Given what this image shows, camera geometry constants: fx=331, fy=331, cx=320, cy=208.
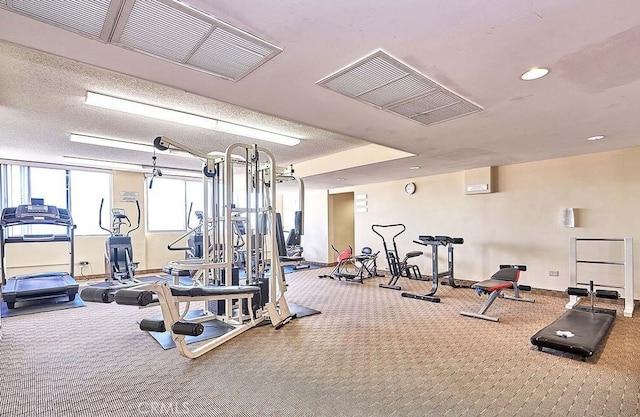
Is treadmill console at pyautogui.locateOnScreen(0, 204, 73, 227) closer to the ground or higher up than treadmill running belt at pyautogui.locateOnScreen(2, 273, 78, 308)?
higher up

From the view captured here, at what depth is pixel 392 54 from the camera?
209 cm

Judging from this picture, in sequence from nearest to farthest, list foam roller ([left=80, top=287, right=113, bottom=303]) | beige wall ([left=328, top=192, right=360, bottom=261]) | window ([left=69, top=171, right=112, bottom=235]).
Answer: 1. foam roller ([left=80, top=287, right=113, bottom=303])
2. window ([left=69, top=171, right=112, bottom=235])
3. beige wall ([left=328, top=192, right=360, bottom=261])

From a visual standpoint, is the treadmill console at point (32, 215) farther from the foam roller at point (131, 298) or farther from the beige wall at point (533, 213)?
the beige wall at point (533, 213)

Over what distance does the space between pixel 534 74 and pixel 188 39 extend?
2326 millimetres

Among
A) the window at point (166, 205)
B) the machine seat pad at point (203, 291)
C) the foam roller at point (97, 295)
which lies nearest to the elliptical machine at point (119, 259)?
the window at point (166, 205)

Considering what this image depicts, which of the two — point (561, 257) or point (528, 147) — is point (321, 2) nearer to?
point (528, 147)

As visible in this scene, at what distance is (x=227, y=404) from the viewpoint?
2.35 meters

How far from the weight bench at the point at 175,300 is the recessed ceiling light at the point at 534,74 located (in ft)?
10.3

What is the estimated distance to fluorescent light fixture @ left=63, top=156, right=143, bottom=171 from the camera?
21.4ft

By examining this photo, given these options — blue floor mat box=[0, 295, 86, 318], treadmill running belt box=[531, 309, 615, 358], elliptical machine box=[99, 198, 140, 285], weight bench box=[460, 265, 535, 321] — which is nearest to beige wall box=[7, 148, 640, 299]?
weight bench box=[460, 265, 535, 321]

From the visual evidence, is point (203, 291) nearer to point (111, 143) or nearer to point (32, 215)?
point (111, 143)

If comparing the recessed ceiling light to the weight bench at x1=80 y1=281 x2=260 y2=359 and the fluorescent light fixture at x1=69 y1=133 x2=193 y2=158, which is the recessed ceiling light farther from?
the fluorescent light fixture at x1=69 y1=133 x2=193 y2=158

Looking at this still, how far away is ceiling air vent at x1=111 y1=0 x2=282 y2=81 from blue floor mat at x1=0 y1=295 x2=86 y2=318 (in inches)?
187

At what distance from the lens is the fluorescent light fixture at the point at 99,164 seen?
6.51 metres
